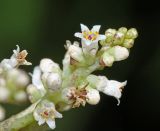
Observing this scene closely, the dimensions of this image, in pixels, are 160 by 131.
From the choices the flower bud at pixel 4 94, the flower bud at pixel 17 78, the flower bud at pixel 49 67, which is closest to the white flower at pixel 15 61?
the flower bud at pixel 49 67

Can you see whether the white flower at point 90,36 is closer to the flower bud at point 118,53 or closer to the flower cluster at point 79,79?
the flower cluster at point 79,79

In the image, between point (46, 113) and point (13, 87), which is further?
point (13, 87)

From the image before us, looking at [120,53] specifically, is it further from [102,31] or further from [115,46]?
[102,31]

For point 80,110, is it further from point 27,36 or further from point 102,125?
point 27,36

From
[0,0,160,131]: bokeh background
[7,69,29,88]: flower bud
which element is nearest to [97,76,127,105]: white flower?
[7,69,29,88]: flower bud

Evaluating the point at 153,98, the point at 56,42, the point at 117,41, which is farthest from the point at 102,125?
the point at 117,41

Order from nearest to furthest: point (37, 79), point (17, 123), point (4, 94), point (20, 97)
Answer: point (17, 123), point (37, 79), point (4, 94), point (20, 97)

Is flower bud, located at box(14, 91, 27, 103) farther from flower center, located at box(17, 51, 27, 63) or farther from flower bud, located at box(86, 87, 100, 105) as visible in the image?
flower bud, located at box(86, 87, 100, 105)

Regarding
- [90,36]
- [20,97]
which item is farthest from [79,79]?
[20,97]
